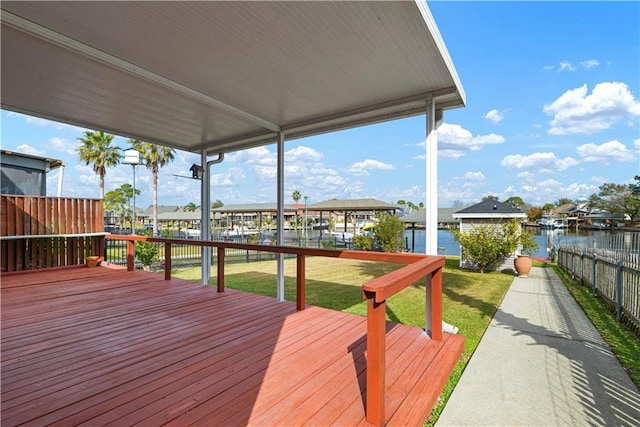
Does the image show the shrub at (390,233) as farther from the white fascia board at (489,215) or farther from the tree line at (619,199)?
the tree line at (619,199)

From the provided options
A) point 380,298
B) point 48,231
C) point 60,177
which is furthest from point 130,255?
point 380,298

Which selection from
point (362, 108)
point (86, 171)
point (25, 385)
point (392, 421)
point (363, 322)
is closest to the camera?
point (392, 421)

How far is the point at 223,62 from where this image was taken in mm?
2947

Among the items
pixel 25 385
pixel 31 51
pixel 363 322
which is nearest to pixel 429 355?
pixel 363 322

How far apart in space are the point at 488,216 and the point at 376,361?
12.0 m

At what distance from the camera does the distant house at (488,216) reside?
10.9 metres

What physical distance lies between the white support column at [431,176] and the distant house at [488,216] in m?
8.78

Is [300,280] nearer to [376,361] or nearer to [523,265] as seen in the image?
[376,361]

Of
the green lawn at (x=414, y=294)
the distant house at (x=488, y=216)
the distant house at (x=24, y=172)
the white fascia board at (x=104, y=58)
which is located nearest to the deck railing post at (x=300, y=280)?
the green lawn at (x=414, y=294)

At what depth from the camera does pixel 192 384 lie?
6.81 feet

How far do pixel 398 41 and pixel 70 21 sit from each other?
2557 millimetres

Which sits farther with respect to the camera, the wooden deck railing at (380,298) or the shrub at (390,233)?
the shrub at (390,233)

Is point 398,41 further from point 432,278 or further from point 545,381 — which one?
point 545,381

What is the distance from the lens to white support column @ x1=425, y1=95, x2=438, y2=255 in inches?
143
